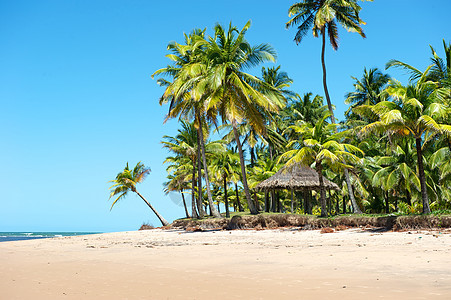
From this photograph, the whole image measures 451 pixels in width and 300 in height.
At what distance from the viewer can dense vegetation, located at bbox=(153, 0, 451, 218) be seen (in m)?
14.0

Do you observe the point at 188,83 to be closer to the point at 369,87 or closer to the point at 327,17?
the point at 327,17

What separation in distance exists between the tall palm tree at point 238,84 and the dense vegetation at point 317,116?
0.05 metres

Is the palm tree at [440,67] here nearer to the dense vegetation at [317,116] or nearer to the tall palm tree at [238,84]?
the dense vegetation at [317,116]

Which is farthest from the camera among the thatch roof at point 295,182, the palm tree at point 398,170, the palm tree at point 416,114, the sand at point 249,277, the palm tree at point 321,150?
the palm tree at point 398,170

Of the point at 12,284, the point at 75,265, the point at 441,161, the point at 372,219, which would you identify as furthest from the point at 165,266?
the point at 441,161

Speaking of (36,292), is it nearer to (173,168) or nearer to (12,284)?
(12,284)

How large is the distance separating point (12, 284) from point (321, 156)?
43.4ft

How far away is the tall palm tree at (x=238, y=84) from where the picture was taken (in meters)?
19.5

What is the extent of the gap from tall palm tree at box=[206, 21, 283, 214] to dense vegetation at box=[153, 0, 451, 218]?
0.05 meters

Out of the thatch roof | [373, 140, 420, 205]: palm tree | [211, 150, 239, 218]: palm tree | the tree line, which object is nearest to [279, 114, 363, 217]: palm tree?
the tree line

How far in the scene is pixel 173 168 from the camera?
3934cm

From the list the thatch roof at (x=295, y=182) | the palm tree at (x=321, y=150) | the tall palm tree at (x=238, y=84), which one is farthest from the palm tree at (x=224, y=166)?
the palm tree at (x=321, y=150)

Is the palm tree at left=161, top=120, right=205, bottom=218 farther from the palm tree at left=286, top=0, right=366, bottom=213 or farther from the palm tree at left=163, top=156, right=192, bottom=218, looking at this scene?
the palm tree at left=286, top=0, right=366, bottom=213

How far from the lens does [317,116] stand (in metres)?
34.5
